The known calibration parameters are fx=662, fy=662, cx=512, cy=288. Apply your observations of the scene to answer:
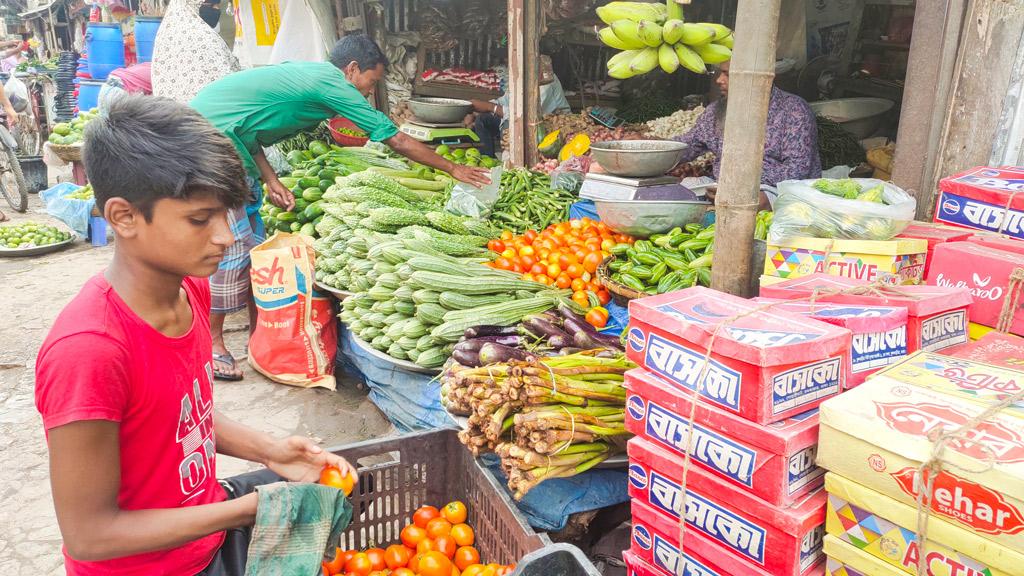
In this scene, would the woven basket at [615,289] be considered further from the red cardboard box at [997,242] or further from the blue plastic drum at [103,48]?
the blue plastic drum at [103,48]

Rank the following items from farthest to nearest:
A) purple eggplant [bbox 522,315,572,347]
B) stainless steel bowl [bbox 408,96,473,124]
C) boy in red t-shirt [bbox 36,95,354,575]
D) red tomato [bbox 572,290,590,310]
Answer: stainless steel bowl [bbox 408,96,473,124], red tomato [bbox 572,290,590,310], purple eggplant [bbox 522,315,572,347], boy in red t-shirt [bbox 36,95,354,575]

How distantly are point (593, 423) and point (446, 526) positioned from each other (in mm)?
727

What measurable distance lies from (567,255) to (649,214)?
59 centimetres

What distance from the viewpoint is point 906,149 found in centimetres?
321

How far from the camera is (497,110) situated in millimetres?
8172

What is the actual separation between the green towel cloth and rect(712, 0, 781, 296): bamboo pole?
176 cm

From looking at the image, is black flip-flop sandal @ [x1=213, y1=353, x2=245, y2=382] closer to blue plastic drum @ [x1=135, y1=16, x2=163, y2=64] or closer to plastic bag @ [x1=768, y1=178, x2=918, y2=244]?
plastic bag @ [x1=768, y1=178, x2=918, y2=244]

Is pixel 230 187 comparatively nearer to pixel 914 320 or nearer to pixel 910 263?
pixel 914 320

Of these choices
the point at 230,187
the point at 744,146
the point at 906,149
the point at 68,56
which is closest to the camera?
the point at 230,187

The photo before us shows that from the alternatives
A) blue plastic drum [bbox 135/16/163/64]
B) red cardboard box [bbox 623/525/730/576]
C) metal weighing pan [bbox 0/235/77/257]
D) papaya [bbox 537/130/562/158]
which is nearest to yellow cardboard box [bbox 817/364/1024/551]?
red cardboard box [bbox 623/525/730/576]

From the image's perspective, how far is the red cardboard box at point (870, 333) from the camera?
1.91 metres

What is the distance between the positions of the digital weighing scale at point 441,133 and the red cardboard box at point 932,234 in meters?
5.09

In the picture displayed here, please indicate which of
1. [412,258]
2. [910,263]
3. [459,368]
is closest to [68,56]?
[412,258]

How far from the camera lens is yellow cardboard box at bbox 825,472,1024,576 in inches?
55.4
